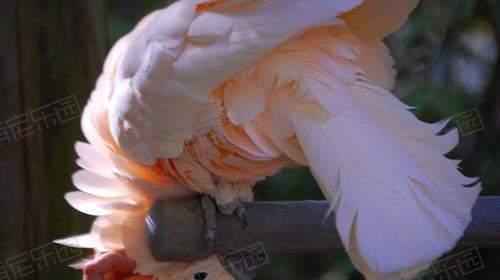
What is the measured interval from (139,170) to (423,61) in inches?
67.1

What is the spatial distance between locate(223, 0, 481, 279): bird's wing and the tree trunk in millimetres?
607

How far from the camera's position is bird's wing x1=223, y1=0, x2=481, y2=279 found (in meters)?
1.30

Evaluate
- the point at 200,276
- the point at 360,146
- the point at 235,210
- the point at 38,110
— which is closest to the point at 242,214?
the point at 235,210

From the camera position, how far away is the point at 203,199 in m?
1.65

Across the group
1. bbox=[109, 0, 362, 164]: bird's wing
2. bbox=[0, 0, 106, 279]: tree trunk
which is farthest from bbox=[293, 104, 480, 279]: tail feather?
bbox=[0, 0, 106, 279]: tree trunk

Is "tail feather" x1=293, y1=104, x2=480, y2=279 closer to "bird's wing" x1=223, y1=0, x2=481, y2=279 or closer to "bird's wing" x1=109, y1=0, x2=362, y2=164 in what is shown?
"bird's wing" x1=223, y1=0, x2=481, y2=279

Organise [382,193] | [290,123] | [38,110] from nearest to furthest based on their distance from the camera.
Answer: [382,193] → [290,123] → [38,110]

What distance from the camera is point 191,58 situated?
1.44m


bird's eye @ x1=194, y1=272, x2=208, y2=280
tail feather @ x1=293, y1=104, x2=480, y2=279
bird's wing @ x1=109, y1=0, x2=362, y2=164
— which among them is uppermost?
bird's wing @ x1=109, y1=0, x2=362, y2=164

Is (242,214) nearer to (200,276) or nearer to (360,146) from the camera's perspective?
(200,276)

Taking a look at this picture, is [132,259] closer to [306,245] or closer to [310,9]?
[306,245]

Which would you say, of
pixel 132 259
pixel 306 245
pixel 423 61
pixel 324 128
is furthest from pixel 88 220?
pixel 423 61

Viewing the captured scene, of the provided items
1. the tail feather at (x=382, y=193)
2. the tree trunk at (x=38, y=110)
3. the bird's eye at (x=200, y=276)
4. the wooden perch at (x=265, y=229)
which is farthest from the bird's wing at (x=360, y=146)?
the tree trunk at (x=38, y=110)

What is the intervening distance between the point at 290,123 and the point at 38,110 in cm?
72
